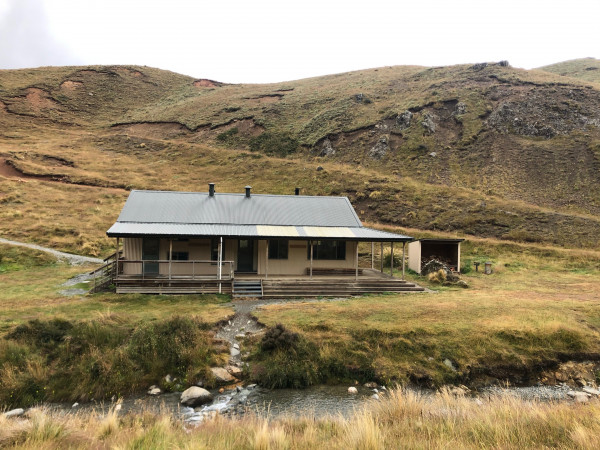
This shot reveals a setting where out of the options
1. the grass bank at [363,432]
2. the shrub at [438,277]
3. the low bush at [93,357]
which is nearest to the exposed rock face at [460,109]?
the shrub at [438,277]

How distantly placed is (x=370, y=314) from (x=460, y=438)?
8.20m

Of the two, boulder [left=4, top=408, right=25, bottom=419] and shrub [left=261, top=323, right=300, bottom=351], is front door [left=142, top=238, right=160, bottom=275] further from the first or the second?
boulder [left=4, top=408, right=25, bottom=419]

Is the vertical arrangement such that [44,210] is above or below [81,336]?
above

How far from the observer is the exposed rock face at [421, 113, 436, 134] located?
1896 inches

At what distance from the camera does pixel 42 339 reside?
31.7 ft

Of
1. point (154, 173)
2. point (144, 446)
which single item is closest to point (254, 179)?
point (154, 173)

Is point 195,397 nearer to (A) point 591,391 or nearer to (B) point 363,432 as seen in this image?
(B) point 363,432

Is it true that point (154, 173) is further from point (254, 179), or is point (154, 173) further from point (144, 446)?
point (144, 446)

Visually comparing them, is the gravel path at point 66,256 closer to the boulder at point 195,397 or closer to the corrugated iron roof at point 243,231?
the corrugated iron roof at point 243,231

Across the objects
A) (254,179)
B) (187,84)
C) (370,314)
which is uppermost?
(187,84)

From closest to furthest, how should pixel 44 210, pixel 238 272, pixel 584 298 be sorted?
1. pixel 584 298
2. pixel 238 272
3. pixel 44 210

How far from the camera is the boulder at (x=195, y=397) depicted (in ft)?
26.5

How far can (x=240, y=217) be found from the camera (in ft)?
66.5

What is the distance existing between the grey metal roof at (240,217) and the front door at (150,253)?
0.88m
